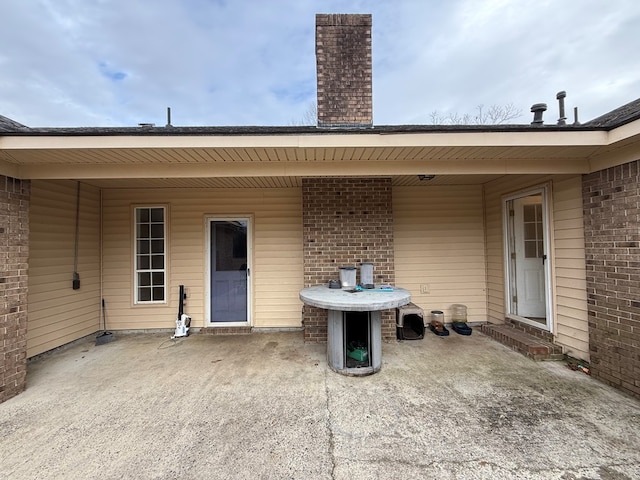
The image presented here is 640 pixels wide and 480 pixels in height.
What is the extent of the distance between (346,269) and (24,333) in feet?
12.6

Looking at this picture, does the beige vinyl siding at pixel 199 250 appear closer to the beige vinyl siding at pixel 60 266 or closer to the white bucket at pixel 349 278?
the beige vinyl siding at pixel 60 266

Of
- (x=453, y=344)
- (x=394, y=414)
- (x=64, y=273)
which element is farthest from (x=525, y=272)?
(x=64, y=273)

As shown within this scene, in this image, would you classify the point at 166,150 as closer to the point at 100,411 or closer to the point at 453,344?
the point at 100,411

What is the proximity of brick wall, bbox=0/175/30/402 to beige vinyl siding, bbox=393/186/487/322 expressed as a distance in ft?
17.2

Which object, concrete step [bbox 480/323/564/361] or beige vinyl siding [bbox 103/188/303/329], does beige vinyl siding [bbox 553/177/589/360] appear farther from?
beige vinyl siding [bbox 103/188/303/329]

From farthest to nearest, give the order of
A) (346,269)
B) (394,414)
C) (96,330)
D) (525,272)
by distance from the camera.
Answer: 1. (96,330)
2. (525,272)
3. (346,269)
4. (394,414)

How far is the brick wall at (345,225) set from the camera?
4.35 meters

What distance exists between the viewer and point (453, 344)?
13.6 feet

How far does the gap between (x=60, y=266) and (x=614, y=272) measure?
293 inches

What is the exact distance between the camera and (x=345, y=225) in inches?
172

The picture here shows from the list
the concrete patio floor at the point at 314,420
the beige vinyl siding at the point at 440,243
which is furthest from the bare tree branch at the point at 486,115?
the concrete patio floor at the point at 314,420

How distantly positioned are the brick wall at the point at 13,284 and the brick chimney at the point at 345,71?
394 centimetres

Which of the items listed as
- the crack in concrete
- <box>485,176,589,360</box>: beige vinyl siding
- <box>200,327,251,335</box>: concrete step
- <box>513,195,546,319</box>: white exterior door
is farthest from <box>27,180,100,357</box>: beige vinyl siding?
<box>513,195,546,319</box>: white exterior door

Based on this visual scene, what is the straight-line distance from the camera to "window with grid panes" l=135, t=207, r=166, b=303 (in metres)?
4.95
